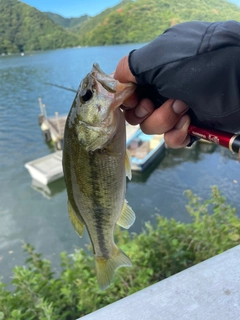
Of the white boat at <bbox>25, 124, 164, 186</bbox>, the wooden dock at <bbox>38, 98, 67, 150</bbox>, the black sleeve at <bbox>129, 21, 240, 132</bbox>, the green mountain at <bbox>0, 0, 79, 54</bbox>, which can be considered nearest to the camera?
the black sleeve at <bbox>129, 21, 240, 132</bbox>

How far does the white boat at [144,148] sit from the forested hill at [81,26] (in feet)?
16.1

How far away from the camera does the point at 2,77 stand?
37.9 meters

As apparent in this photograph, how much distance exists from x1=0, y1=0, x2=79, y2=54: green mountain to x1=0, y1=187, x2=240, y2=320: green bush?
22131 mm

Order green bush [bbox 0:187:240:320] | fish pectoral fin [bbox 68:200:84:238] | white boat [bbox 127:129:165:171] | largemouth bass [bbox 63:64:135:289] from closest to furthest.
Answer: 1. largemouth bass [bbox 63:64:135:289]
2. fish pectoral fin [bbox 68:200:84:238]
3. green bush [bbox 0:187:240:320]
4. white boat [bbox 127:129:165:171]

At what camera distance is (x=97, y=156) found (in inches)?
53.1

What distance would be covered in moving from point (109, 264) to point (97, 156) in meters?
0.70

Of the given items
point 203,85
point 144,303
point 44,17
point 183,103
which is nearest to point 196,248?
point 144,303

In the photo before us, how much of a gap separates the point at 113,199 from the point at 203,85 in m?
0.70

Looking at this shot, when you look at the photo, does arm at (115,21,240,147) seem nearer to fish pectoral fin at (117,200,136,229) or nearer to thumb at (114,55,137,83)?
thumb at (114,55,137,83)

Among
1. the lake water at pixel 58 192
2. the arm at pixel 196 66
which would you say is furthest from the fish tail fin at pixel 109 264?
the lake water at pixel 58 192

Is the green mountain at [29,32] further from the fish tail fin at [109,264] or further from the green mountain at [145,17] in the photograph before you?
the fish tail fin at [109,264]

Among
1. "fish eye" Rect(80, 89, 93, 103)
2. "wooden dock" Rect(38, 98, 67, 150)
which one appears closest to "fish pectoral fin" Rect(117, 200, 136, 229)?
"fish eye" Rect(80, 89, 93, 103)

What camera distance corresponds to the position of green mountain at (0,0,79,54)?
24.1m

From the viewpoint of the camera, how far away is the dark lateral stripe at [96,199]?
1359 mm
